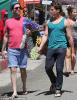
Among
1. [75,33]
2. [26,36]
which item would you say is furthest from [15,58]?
[75,33]

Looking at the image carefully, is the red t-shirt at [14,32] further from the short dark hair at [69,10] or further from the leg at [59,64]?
the short dark hair at [69,10]

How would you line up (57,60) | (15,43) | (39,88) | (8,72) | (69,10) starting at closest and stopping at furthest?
(15,43)
(57,60)
(39,88)
(69,10)
(8,72)

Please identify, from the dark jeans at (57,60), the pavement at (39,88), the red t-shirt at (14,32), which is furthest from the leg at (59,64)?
the red t-shirt at (14,32)

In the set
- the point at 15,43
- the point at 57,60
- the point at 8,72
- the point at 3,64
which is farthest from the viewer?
the point at 3,64

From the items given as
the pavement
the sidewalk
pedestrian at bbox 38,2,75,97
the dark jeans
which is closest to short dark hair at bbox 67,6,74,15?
the pavement

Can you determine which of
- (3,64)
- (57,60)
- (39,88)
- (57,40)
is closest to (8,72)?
(3,64)

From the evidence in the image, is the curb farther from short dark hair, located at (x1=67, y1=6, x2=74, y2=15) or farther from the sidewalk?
short dark hair, located at (x1=67, y1=6, x2=74, y2=15)

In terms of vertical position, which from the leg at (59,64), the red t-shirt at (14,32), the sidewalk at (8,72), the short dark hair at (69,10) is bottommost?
the sidewalk at (8,72)

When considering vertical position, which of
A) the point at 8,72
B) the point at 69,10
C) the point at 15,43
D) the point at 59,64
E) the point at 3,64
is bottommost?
the point at 8,72

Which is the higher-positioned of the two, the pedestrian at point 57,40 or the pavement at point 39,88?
the pedestrian at point 57,40

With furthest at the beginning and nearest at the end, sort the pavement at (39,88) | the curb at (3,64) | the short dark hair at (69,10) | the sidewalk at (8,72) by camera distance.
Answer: the curb at (3,64) → the short dark hair at (69,10) → the sidewalk at (8,72) → the pavement at (39,88)

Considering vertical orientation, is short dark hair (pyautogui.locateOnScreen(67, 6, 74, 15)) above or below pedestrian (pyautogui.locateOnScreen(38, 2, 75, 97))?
above

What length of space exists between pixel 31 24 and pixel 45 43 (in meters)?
0.49

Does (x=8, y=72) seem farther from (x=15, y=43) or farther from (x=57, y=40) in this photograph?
(x=57, y=40)
